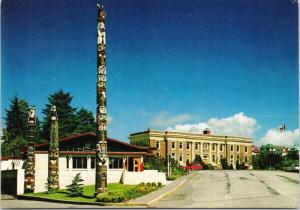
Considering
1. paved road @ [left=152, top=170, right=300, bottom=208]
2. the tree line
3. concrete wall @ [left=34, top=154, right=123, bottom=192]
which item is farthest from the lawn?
the tree line

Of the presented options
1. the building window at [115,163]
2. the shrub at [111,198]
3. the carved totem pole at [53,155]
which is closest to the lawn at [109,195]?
the shrub at [111,198]

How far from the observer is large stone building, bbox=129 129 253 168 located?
242 ft

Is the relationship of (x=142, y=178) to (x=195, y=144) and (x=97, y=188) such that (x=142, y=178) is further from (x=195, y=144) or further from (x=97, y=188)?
(x=195, y=144)

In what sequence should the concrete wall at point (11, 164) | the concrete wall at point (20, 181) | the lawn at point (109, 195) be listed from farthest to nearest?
the concrete wall at point (11, 164) < the concrete wall at point (20, 181) < the lawn at point (109, 195)

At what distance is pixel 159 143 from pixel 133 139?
461cm

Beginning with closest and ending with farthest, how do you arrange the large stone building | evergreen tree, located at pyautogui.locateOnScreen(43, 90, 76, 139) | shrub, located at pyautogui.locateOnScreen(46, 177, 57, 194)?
shrub, located at pyautogui.locateOnScreen(46, 177, 57, 194)
evergreen tree, located at pyautogui.locateOnScreen(43, 90, 76, 139)
the large stone building

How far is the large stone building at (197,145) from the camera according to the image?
242 ft

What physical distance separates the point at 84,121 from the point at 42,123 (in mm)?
9673

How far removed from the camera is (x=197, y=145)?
78.1 meters

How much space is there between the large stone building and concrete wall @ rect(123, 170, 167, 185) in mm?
37161

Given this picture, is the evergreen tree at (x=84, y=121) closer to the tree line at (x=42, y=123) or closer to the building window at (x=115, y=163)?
the tree line at (x=42, y=123)

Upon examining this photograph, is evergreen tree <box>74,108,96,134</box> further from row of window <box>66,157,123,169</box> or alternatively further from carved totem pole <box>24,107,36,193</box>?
carved totem pole <box>24,107,36,193</box>

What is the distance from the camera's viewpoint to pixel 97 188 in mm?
25547

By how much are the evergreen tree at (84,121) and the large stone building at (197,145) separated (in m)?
7.26
